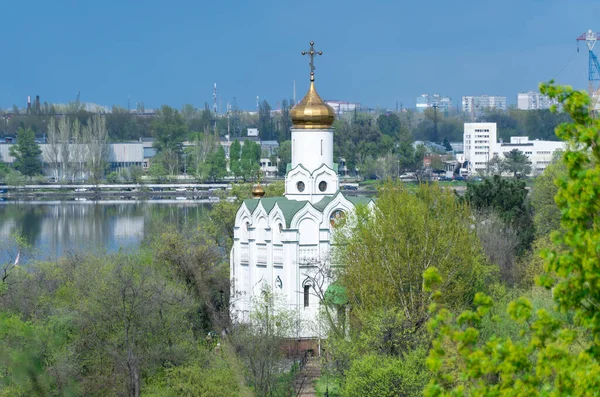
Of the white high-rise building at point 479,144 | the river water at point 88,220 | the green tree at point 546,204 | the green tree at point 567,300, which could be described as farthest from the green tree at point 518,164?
the green tree at point 567,300

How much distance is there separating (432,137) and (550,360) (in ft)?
339

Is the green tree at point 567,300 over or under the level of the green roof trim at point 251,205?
over

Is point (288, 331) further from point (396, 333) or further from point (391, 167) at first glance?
point (391, 167)

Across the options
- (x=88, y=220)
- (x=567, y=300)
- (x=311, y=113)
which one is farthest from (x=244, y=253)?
(x=88, y=220)

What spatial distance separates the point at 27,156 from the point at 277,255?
6231 centimetres

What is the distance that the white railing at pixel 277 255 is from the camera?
54.3 feet

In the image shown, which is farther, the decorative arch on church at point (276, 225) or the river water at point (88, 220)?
the river water at point (88, 220)

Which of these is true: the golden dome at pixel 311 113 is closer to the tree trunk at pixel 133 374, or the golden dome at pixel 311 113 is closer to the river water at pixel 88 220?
the tree trunk at pixel 133 374

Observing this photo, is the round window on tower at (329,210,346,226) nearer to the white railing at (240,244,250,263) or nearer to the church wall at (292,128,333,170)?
the church wall at (292,128,333,170)

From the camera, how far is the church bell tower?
57.3 feet

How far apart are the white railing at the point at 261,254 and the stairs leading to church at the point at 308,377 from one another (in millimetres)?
1766

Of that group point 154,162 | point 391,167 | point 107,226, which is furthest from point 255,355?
point 154,162

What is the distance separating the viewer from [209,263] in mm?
19203

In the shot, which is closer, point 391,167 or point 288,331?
point 288,331
